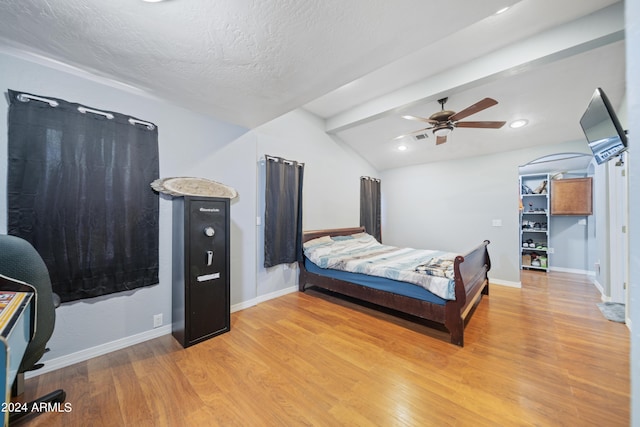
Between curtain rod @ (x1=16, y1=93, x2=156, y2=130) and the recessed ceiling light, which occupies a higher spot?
the recessed ceiling light

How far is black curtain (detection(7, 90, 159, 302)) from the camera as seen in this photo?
1.76m

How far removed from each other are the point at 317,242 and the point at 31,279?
303cm

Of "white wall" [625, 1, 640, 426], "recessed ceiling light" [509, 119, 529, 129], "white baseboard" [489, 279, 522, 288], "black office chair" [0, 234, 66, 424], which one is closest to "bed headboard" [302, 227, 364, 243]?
"white baseboard" [489, 279, 522, 288]

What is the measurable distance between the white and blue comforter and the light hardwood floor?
56 cm

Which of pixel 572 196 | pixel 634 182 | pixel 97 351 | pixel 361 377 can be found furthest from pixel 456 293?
pixel 572 196

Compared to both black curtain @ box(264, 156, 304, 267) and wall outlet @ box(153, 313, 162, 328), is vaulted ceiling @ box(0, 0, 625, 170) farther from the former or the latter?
wall outlet @ box(153, 313, 162, 328)

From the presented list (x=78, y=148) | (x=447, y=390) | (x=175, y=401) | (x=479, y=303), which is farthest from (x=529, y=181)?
(x=78, y=148)

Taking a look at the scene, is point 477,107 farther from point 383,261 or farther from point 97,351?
point 97,351

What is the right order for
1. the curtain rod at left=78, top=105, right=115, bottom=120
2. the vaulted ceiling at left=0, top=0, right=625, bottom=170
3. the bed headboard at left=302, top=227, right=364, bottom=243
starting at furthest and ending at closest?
the bed headboard at left=302, top=227, right=364, bottom=243
the curtain rod at left=78, top=105, right=115, bottom=120
the vaulted ceiling at left=0, top=0, right=625, bottom=170

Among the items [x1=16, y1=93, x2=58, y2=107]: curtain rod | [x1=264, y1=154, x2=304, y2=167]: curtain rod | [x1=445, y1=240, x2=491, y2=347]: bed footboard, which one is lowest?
[x1=445, y1=240, x2=491, y2=347]: bed footboard

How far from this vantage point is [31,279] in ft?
4.32

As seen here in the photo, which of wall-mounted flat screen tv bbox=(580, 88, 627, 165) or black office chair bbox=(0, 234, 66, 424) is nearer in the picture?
black office chair bbox=(0, 234, 66, 424)

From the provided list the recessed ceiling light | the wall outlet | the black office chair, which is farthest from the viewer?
the recessed ceiling light

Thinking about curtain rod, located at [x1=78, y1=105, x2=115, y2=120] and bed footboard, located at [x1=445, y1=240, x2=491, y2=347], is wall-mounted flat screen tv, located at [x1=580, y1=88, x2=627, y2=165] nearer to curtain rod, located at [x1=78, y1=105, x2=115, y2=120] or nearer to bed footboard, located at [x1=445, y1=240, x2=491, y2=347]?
bed footboard, located at [x1=445, y1=240, x2=491, y2=347]
